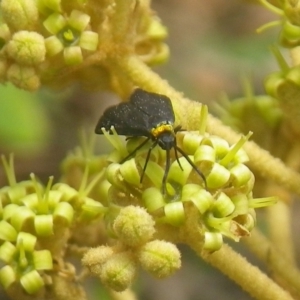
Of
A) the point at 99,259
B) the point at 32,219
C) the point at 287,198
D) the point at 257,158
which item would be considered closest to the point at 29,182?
the point at 32,219

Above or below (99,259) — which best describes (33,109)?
below

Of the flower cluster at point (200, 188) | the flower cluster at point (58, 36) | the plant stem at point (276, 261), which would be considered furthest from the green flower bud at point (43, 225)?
the plant stem at point (276, 261)

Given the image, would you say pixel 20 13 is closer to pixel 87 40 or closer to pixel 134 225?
pixel 87 40

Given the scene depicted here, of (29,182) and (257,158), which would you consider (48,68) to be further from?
(257,158)

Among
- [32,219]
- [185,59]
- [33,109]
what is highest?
[32,219]

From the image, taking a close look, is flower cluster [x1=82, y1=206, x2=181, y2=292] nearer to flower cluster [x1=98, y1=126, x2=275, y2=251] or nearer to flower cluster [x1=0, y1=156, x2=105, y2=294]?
flower cluster [x1=98, y1=126, x2=275, y2=251]

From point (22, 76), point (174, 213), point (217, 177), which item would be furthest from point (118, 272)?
point (22, 76)
